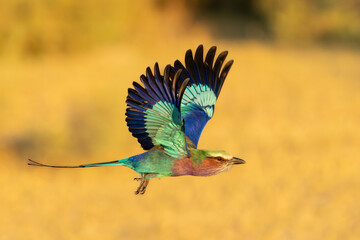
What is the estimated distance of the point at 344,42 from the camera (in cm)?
2395

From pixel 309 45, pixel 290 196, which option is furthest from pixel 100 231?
pixel 309 45

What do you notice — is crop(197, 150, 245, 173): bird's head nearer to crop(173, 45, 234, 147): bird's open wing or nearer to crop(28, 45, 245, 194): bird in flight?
crop(28, 45, 245, 194): bird in flight

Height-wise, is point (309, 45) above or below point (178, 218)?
above

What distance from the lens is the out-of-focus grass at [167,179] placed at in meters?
11.4

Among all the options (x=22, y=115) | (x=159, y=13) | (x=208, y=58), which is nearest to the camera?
(x=208, y=58)

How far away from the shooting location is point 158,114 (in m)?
3.40

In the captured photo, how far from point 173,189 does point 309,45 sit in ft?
40.3

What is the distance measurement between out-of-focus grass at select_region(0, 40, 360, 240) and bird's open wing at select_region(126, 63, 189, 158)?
758 centimetres

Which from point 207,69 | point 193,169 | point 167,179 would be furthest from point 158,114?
point 167,179

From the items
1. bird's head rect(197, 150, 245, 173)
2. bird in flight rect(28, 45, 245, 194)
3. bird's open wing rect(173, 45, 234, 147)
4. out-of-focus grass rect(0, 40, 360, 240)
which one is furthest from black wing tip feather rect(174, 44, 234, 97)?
out-of-focus grass rect(0, 40, 360, 240)

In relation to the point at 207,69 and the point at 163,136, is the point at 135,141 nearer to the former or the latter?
the point at 207,69

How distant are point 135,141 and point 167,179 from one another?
3.34 ft

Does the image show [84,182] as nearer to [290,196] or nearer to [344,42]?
[290,196]

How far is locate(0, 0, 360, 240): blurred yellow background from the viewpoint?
38.0ft
